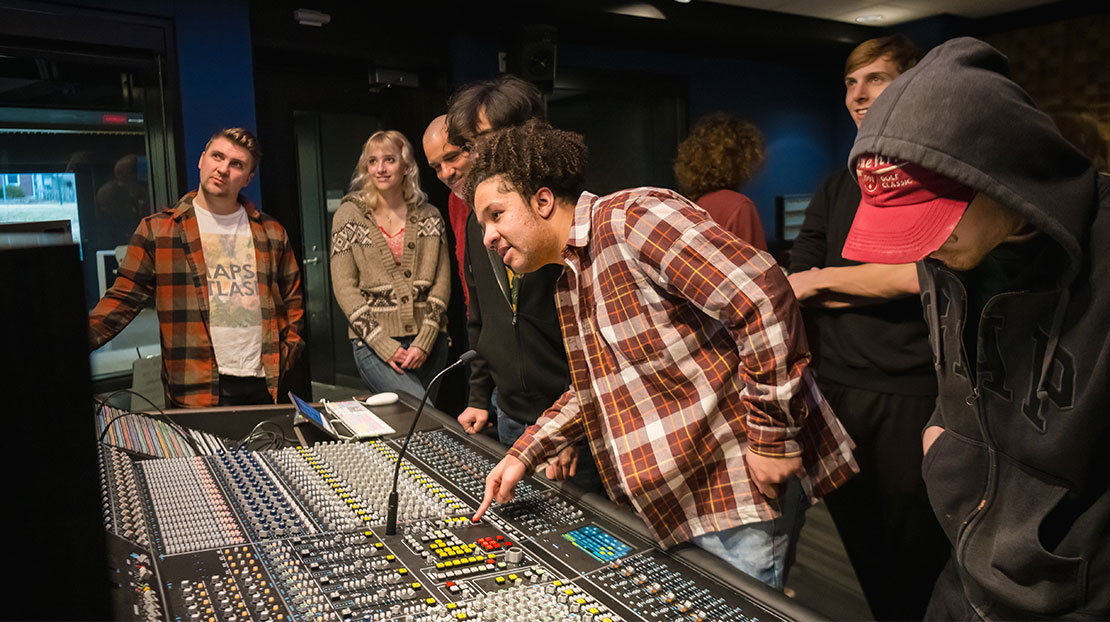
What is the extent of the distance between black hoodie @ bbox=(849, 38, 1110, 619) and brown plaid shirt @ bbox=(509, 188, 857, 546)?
0.85ft

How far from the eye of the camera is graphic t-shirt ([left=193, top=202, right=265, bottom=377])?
112 inches

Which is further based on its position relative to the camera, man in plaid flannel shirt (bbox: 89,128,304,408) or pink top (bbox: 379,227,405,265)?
pink top (bbox: 379,227,405,265)

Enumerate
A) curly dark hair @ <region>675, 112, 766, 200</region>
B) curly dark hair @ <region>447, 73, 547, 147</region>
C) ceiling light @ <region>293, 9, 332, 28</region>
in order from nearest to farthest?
1. curly dark hair @ <region>447, 73, 547, 147</region>
2. curly dark hair @ <region>675, 112, 766, 200</region>
3. ceiling light @ <region>293, 9, 332, 28</region>

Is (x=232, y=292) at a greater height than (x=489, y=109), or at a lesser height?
lesser

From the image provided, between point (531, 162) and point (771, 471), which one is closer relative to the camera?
point (771, 471)

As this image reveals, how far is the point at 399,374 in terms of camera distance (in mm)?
3092

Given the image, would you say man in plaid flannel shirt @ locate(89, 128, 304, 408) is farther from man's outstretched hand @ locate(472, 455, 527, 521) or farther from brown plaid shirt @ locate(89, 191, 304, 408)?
man's outstretched hand @ locate(472, 455, 527, 521)

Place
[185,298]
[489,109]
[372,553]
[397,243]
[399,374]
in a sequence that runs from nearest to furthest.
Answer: [372,553] < [489,109] < [185,298] < [399,374] < [397,243]

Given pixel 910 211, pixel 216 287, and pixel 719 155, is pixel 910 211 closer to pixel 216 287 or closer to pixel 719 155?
→ pixel 719 155

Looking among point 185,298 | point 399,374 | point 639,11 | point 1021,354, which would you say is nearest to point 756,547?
point 1021,354

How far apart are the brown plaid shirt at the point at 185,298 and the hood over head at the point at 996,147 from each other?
95.3 inches

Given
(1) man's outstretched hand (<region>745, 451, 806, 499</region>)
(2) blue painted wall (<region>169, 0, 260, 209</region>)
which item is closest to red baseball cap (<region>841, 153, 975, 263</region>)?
(1) man's outstretched hand (<region>745, 451, 806, 499</region>)

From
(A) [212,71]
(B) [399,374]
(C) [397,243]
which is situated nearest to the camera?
(B) [399,374]

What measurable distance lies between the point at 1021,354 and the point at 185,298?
2.58 m
